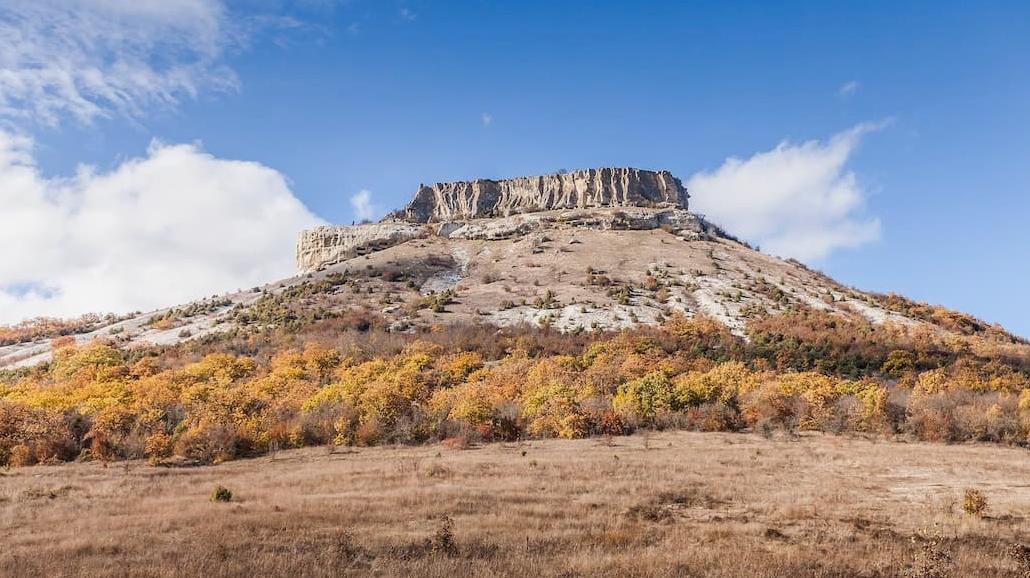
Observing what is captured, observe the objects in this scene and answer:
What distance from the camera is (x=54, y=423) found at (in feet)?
118

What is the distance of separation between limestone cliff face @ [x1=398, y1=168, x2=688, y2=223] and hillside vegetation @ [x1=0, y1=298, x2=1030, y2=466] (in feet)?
239

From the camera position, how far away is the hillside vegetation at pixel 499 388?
36.6m

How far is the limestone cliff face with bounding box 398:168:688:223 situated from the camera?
134625mm

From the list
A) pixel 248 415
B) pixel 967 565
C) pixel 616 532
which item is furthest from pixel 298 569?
pixel 248 415

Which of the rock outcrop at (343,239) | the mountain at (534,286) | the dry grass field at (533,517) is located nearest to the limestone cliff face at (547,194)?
the mountain at (534,286)

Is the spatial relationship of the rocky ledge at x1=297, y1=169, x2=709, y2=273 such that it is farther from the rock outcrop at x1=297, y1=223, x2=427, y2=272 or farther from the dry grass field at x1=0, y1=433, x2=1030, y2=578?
the dry grass field at x1=0, y1=433, x2=1030, y2=578

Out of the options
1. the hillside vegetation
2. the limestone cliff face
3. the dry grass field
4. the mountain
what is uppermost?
the limestone cliff face

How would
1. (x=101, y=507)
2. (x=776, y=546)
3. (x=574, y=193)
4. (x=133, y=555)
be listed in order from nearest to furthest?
(x=133, y=555)
(x=776, y=546)
(x=101, y=507)
(x=574, y=193)

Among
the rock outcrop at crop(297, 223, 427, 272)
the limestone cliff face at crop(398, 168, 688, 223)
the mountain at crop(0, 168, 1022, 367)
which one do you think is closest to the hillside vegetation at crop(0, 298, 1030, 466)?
the mountain at crop(0, 168, 1022, 367)

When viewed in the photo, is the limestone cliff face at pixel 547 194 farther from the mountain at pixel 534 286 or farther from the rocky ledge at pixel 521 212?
the mountain at pixel 534 286

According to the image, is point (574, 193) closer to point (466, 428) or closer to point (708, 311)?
point (708, 311)

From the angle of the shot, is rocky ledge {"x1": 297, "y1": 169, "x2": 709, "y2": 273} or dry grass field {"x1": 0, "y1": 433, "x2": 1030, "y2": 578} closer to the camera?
dry grass field {"x1": 0, "y1": 433, "x2": 1030, "y2": 578}

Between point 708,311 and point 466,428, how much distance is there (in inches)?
1514

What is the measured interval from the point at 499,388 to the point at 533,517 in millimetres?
29402
